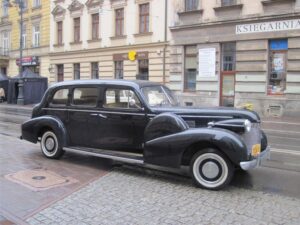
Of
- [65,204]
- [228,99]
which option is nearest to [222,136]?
[65,204]

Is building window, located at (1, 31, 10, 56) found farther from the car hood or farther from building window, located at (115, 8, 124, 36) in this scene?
the car hood

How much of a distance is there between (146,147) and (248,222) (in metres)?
2.61

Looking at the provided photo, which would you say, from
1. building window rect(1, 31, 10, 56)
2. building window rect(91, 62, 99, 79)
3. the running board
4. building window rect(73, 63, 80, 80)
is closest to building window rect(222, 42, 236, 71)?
building window rect(91, 62, 99, 79)

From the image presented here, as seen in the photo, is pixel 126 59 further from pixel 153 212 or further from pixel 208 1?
pixel 153 212

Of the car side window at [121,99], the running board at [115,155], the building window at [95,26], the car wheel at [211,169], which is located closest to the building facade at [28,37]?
the building window at [95,26]

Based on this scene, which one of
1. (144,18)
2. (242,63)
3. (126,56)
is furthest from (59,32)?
(242,63)

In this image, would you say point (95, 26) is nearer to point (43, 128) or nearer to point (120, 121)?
point (43, 128)

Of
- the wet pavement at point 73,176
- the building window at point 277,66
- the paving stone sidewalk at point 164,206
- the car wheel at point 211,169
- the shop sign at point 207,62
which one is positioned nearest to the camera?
the paving stone sidewalk at point 164,206

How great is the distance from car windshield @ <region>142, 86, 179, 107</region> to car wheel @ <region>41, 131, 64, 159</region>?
7.55ft

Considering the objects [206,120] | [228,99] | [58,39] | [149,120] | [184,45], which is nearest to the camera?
[206,120]

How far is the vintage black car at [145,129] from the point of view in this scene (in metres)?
6.59

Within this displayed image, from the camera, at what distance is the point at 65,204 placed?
5.72 m

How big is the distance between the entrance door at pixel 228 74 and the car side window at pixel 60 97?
53.6 feet

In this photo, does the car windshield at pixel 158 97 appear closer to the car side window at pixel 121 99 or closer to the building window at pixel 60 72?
the car side window at pixel 121 99
